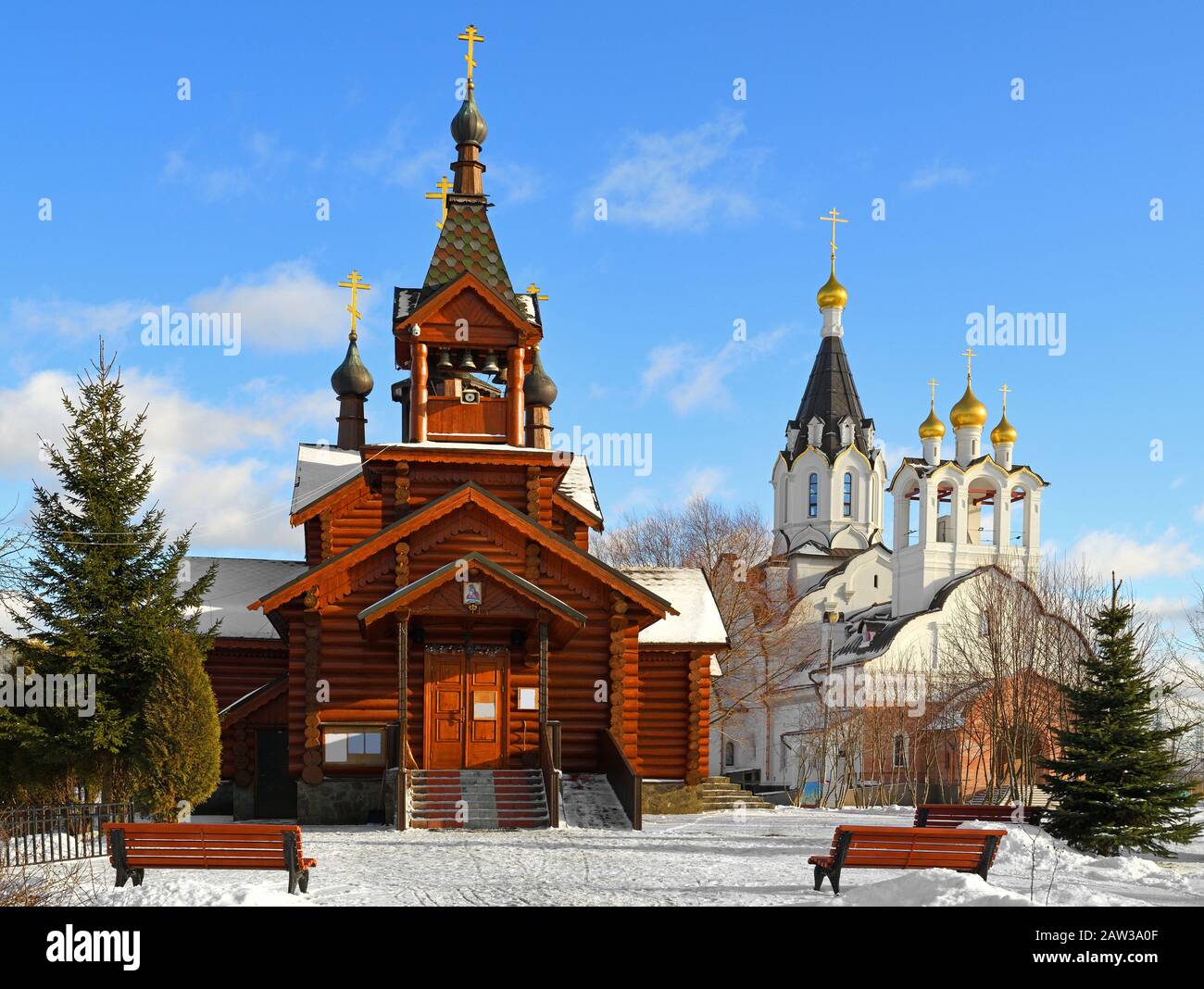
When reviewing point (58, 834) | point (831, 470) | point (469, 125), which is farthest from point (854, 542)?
point (58, 834)

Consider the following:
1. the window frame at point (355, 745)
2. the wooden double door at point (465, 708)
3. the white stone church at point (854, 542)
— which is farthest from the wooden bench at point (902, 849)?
the white stone church at point (854, 542)

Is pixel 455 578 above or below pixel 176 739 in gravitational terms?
above

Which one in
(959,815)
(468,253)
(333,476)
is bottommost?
(959,815)

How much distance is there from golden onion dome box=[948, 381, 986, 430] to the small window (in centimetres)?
4901

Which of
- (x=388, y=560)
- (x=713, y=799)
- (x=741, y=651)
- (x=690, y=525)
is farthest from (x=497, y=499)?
(x=690, y=525)

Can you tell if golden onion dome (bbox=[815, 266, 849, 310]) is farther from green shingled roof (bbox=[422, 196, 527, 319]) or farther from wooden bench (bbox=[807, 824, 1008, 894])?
wooden bench (bbox=[807, 824, 1008, 894])

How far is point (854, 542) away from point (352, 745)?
56.5 m

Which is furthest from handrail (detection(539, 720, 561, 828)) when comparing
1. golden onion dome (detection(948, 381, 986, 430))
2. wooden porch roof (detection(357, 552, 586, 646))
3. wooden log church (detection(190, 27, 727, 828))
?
golden onion dome (detection(948, 381, 986, 430))

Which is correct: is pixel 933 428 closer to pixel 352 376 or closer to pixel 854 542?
pixel 854 542

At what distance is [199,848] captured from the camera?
42.8 feet

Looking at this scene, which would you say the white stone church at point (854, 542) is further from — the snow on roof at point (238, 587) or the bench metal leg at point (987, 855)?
the bench metal leg at point (987, 855)
